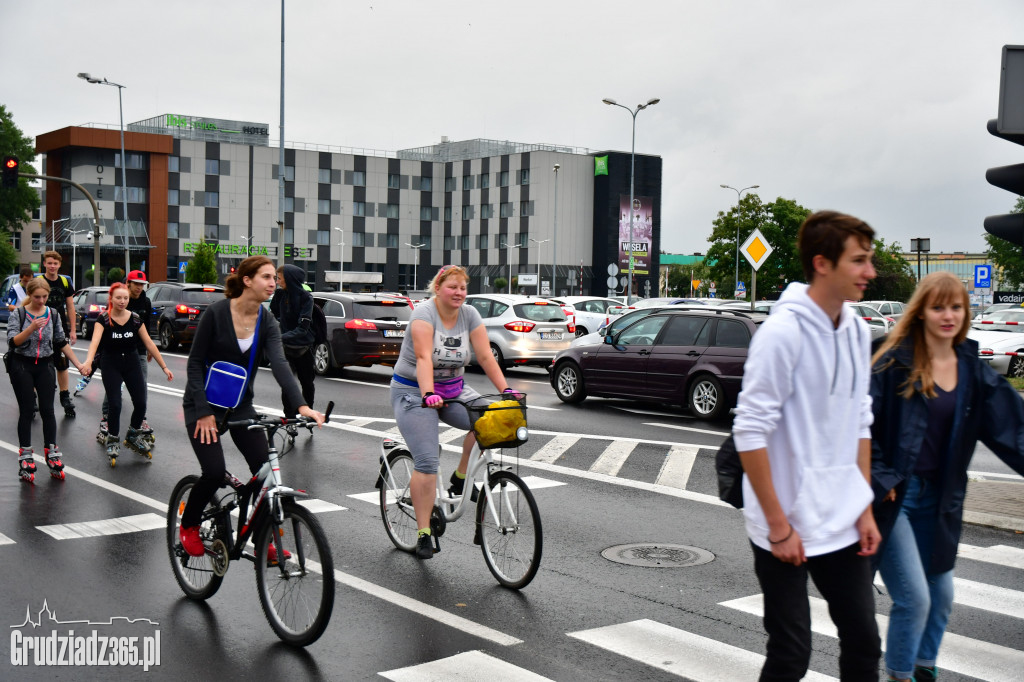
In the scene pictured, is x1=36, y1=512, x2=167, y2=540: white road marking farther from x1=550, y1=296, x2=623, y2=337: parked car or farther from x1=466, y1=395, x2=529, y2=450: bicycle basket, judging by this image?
x1=550, y1=296, x2=623, y2=337: parked car

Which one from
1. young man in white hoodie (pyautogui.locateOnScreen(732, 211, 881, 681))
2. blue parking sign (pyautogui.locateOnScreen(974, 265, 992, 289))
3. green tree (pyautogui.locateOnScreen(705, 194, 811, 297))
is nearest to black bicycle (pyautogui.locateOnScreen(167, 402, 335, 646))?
young man in white hoodie (pyautogui.locateOnScreen(732, 211, 881, 681))

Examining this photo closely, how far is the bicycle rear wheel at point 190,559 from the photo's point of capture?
18.3 feet

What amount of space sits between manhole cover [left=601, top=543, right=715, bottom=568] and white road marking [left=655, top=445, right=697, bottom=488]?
95.4 inches

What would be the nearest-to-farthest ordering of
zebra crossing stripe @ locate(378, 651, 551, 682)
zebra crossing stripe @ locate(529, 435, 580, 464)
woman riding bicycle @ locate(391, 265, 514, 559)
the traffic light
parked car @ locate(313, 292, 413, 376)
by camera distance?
1. zebra crossing stripe @ locate(378, 651, 551, 682)
2. woman riding bicycle @ locate(391, 265, 514, 559)
3. zebra crossing stripe @ locate(529, 435, 580, 464)
4. parked car @ locate(313, 292, 413, 376)
5. the traffic light

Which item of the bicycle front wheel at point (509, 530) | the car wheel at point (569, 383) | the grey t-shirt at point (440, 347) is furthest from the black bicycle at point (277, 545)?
the car wheel at point (569, 383)

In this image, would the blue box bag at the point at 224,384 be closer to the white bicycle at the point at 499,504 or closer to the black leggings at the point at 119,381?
the white bicycle at the point at 499,504

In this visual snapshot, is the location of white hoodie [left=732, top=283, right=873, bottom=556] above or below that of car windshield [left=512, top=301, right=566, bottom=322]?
above

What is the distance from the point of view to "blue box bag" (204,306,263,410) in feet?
17.7

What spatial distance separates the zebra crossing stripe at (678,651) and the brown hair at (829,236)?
224 cm

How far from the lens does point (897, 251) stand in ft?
436

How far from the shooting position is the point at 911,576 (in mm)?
3914

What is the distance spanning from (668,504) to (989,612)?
3194 millimetres

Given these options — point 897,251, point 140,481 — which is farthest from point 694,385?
point 897,251

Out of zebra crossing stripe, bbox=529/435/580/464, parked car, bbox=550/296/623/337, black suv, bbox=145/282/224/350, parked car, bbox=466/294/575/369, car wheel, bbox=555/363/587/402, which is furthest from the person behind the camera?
parked car, bbox=550/296/623/337
